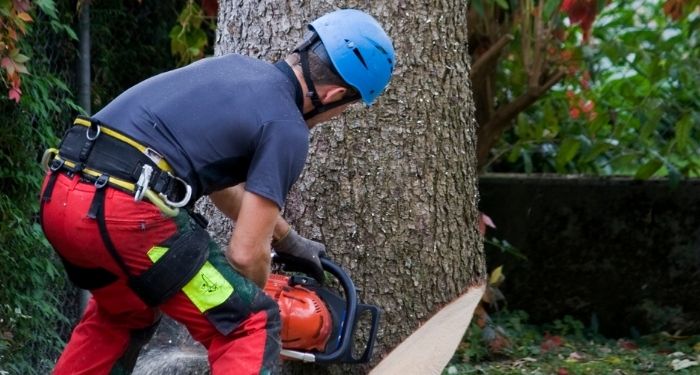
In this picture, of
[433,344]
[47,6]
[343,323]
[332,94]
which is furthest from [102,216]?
[47,6]

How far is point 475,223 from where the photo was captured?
4730 millimetres

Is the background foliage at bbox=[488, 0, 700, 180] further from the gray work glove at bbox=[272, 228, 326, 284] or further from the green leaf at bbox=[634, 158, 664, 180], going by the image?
the gray work glove at bbox=[272, 228, 326, 284]

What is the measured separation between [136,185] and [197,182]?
23 centimetres

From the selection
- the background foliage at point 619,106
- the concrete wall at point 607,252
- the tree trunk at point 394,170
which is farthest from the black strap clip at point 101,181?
the concrete wall at point 607,252

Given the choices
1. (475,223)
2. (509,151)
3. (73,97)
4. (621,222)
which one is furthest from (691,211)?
(73,97)

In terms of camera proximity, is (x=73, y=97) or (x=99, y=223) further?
(x=73, y=97)

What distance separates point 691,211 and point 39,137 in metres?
4.12

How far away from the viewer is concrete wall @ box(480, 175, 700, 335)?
727cm

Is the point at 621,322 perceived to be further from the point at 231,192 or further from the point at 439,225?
the point at 231,192

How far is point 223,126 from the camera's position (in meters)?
3.46

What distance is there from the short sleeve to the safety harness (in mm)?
245

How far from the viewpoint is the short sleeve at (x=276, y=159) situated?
337 cm

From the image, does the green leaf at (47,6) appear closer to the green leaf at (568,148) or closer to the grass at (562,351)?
the grass at (562,351)

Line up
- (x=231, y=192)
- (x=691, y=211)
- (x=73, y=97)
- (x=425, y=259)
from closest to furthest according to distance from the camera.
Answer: (x=231, y=192)
(x=425, y=259)
(x=73, y=97)
(x=691, y=211)
